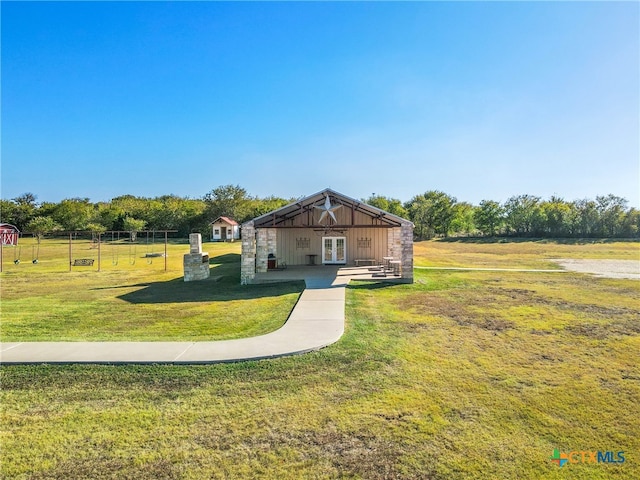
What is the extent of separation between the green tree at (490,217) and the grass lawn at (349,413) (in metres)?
48.1

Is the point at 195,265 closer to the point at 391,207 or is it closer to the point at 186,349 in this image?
the point at 186,349

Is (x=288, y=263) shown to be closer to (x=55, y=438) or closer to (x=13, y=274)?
(x=13, y=274)

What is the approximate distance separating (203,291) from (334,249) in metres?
9.35

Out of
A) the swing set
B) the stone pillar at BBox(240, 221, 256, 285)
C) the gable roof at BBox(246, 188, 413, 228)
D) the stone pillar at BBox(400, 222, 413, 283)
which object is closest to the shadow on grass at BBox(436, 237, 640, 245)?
the gable roof at BBox(246, 188, 413, 228)

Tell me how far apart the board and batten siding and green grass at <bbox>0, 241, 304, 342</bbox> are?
4349mm

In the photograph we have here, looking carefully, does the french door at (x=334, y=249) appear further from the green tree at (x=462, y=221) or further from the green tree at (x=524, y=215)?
the green tree at (x=524, y=215)

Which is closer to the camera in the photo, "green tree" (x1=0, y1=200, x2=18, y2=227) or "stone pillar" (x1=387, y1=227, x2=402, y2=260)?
"stone pillar" (x1=387, y1=227, x2=402, y2=260)

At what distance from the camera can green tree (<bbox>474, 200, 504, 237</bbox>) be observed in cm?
5135

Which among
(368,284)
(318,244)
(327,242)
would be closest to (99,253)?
(318,244)

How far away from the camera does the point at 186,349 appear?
638cm

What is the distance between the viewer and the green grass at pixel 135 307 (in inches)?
301

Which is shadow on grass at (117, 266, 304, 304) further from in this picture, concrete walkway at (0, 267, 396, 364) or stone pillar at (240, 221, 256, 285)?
concrete walkway at (0, 267, 396, 364)

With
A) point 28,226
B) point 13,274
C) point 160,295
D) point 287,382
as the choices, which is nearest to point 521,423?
point 287,382

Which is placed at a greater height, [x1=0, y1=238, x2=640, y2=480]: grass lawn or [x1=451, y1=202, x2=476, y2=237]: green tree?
[x1=451, y1=202, x2=476, y2=237]: green tree
